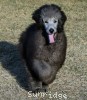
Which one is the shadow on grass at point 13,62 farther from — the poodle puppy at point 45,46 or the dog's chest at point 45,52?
the dog's chest at point 45,52

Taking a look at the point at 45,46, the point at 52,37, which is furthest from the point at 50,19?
the point at 45,46

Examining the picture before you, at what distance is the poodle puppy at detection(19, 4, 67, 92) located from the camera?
5.29 meters

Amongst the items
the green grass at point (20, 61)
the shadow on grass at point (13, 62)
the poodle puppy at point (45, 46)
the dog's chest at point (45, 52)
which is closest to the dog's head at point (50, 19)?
the poodle puppy at point (45, 46)

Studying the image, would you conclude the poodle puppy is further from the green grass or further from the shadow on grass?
the shadow on grass

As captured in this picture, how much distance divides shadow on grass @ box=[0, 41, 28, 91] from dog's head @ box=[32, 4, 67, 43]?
1.03 meters

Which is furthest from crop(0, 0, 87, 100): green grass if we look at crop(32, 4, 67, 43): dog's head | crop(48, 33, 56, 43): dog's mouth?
crop(32, 4, 67, 43): dog's head

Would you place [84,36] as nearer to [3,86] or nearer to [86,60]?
[86,60]

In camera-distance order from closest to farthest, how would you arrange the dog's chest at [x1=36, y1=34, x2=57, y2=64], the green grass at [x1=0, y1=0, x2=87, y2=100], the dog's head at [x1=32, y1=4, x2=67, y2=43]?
the dog's head at [x1=32, y1=4, x2=67, y2=43] → the dog's chest at [x1=36, y1=34, x2=57, y2=64] → the green grass at [x1=0, y1=0, x2=87, y2=100]

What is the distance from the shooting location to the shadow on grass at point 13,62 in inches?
243

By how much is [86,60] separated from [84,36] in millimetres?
1324

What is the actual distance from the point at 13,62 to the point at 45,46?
145cm

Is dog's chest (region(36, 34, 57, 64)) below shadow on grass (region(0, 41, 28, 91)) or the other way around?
the other way around

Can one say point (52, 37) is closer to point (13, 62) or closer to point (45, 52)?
point (45, 52)

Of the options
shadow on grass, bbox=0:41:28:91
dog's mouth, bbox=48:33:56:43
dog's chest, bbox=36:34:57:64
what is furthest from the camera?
shadow on grass, bbox=0:41:28:91
